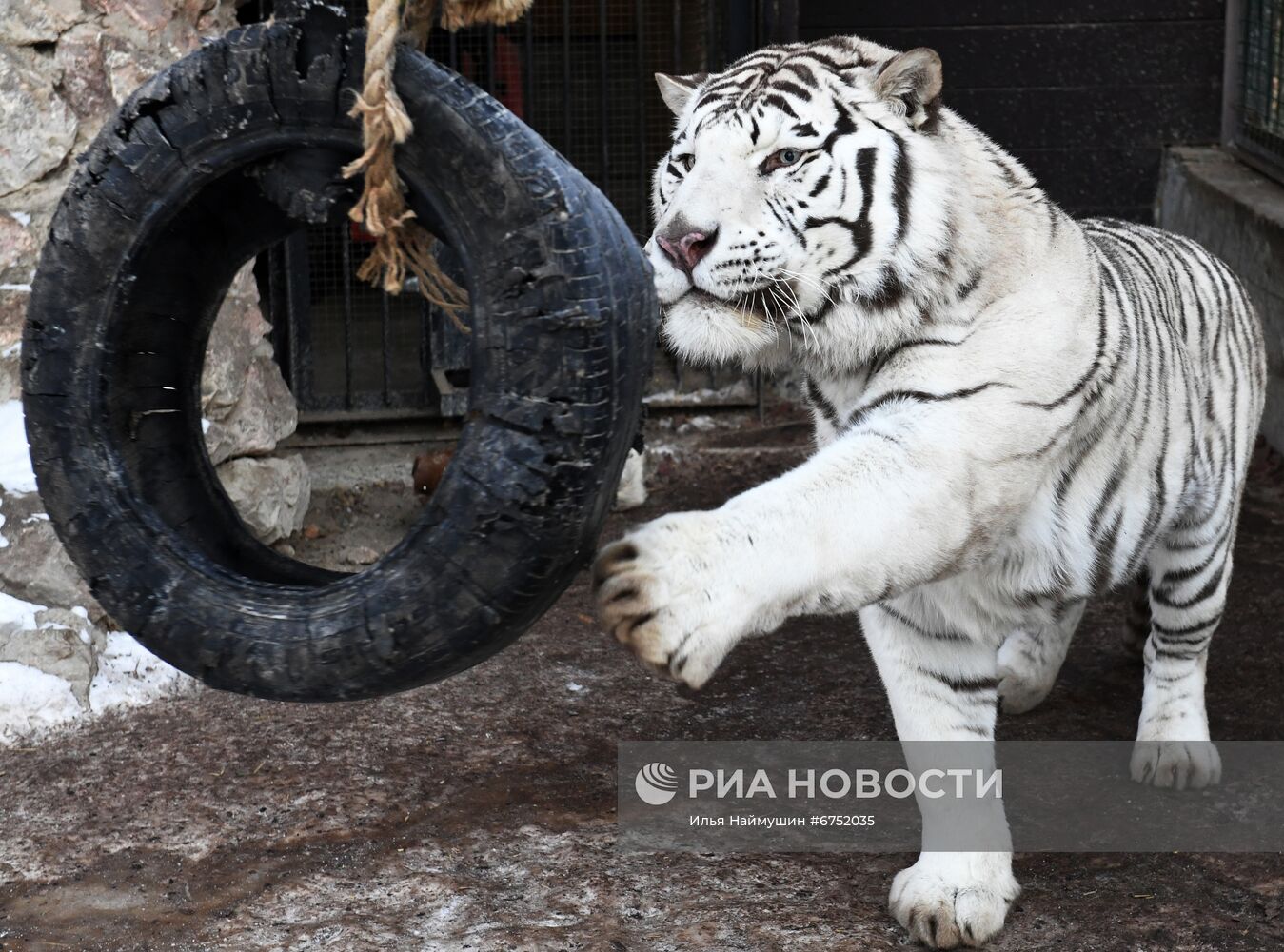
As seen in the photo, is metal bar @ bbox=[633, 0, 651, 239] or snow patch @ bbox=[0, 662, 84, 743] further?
metal bar @ bbox=[633, 0, 651, 239]

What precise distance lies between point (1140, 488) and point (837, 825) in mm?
944

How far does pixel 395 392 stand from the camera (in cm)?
566

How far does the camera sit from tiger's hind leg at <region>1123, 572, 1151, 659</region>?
369 centimetres

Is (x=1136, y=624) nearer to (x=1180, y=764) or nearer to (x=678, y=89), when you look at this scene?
(x=1180, y=764)

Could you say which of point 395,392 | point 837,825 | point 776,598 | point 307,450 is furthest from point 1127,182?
point 776,598

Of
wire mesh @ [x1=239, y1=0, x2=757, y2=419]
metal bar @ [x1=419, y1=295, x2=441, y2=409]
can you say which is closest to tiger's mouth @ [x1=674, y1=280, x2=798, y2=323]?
wire mesh @ [x1=239, y1=0, x2=757, y2=419]

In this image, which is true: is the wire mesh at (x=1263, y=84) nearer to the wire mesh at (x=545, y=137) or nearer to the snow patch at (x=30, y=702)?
the wire mesh at (x=545, y=137)

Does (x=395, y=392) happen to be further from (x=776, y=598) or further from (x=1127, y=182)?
(x=776, y=598)

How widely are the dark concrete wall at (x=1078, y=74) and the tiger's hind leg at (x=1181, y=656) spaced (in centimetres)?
307

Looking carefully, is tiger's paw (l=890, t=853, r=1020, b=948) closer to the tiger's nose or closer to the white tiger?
the white tiger

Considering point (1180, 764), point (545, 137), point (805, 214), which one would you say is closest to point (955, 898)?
point (1180, 764)

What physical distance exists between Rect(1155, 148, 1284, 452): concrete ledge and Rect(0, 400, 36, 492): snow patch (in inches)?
161

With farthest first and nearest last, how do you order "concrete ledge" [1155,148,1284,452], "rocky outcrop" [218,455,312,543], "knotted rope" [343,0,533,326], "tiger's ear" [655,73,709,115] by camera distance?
1. "concrete ledge" [1155,148,1284,452]
2. "rocky outcrop" [218,455,312,543]
3. "tiger's ear" [655,73,709,115]
4. "knotted rope" [343,0,533,326]

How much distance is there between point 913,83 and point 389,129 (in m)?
0.97
